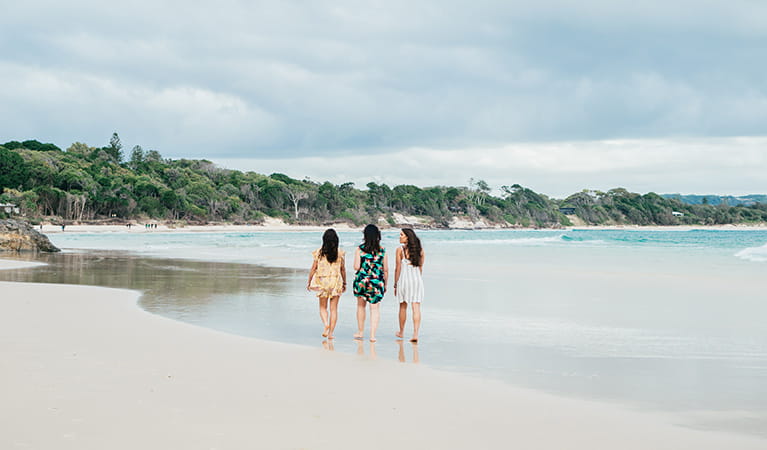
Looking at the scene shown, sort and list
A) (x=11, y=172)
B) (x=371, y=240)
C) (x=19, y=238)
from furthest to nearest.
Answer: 1. (x=11, y=172)
2. (x=19, y=238)
3. (x=371, y=240)

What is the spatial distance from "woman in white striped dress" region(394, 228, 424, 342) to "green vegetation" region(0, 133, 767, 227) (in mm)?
74457

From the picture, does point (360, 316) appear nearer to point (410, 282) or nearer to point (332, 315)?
point (332, 315)

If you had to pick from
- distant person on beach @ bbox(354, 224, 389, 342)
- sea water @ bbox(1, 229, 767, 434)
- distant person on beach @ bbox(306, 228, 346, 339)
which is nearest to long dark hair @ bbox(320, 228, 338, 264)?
distant person on beach @ bbox(306, 228, 346, 339)

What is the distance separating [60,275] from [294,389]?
1289 centimetres

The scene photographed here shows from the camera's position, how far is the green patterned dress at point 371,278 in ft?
24.4

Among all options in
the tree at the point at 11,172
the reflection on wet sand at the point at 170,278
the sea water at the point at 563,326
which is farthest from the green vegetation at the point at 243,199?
the sea water at the point at 563,326

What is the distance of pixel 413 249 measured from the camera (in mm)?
7414

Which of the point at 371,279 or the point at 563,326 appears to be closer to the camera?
the point at 371,279

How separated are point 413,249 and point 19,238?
23270mm

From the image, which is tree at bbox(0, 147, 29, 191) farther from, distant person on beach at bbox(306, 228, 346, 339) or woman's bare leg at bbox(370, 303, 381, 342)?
woman's bare leg at bbox(370, 303, 381, 342)

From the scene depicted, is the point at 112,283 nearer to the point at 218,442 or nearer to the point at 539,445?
the point at 218,442

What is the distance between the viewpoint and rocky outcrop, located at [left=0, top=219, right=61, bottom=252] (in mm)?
25125

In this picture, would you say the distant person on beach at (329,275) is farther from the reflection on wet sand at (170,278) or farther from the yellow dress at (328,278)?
the reflection on wet sand at (170,278)

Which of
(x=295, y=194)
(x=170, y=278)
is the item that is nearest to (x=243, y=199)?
(x=295, y=194)
